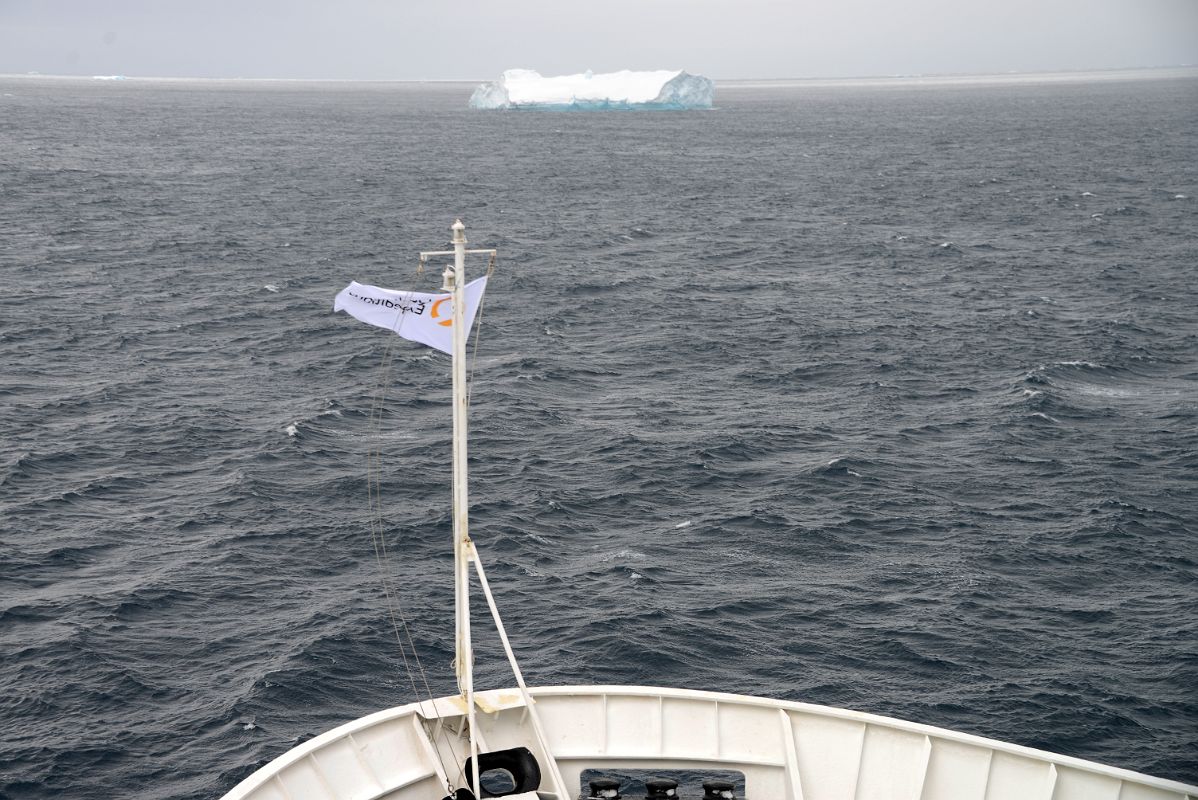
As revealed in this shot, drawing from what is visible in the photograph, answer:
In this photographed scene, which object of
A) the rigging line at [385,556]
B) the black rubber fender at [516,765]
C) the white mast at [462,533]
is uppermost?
the white mast at [462,533]

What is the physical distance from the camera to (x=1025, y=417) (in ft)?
211

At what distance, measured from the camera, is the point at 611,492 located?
55844 millimetres

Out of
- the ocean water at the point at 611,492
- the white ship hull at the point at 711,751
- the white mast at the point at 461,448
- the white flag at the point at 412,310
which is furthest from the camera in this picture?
the ocean water at the point at 611,492

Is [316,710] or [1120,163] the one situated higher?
[1120,163]

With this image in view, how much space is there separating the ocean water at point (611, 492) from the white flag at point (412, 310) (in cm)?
1743

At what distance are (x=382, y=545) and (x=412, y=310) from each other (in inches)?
1060

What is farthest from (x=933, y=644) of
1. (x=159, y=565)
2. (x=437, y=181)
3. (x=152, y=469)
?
(x=437, y=181)

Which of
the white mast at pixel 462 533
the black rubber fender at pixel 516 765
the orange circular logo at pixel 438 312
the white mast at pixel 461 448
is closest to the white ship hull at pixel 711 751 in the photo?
the black rubber fender at pixel 516 765

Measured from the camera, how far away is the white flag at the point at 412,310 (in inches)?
971

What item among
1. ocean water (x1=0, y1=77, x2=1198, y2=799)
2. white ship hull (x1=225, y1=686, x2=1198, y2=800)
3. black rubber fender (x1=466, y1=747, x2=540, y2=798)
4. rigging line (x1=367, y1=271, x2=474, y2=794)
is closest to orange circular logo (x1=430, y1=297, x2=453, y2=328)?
rigging line (x1=367, y1=271, x2=474, y2=794)

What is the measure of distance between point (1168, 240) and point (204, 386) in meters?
92.1

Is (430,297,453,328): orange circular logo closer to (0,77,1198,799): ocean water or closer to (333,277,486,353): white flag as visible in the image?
(333,277,486,353): white flag

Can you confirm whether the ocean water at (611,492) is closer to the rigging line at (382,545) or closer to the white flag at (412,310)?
the rigging line at (382,545)

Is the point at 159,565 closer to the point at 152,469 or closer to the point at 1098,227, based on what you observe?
the point at 152,469
